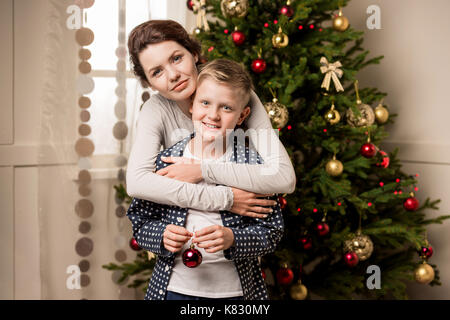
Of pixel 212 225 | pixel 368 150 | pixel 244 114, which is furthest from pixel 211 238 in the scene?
pixel 368 150

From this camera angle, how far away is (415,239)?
5.84ft

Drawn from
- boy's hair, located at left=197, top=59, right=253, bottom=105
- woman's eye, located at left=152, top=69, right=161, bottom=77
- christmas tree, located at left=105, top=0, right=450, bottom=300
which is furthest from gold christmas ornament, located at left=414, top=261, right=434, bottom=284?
woman's eye, located at left=152, top=69, right=161, bottom=77

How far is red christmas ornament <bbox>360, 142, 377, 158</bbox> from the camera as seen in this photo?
177cm

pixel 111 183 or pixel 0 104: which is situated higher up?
pixel 0 104

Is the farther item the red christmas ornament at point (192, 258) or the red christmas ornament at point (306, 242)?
the red christmas ornament at point (306, 242)

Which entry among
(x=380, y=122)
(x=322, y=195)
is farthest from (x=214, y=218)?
(x=380, y=122)

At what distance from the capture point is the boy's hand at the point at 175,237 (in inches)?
42.3

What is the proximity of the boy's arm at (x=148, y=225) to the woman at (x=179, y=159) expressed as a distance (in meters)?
0.07

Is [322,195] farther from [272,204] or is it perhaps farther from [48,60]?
[48,60]

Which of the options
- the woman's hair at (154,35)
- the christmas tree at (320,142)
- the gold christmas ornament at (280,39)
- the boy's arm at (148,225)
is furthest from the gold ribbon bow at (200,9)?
the boy's arm at (148,225)

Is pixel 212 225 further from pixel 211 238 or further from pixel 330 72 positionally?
pixel 330 72

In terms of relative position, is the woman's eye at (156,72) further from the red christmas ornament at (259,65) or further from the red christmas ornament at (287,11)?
the red christmas ornament at (287,11)

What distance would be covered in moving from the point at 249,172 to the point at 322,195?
2.92 feet

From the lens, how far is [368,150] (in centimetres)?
177
